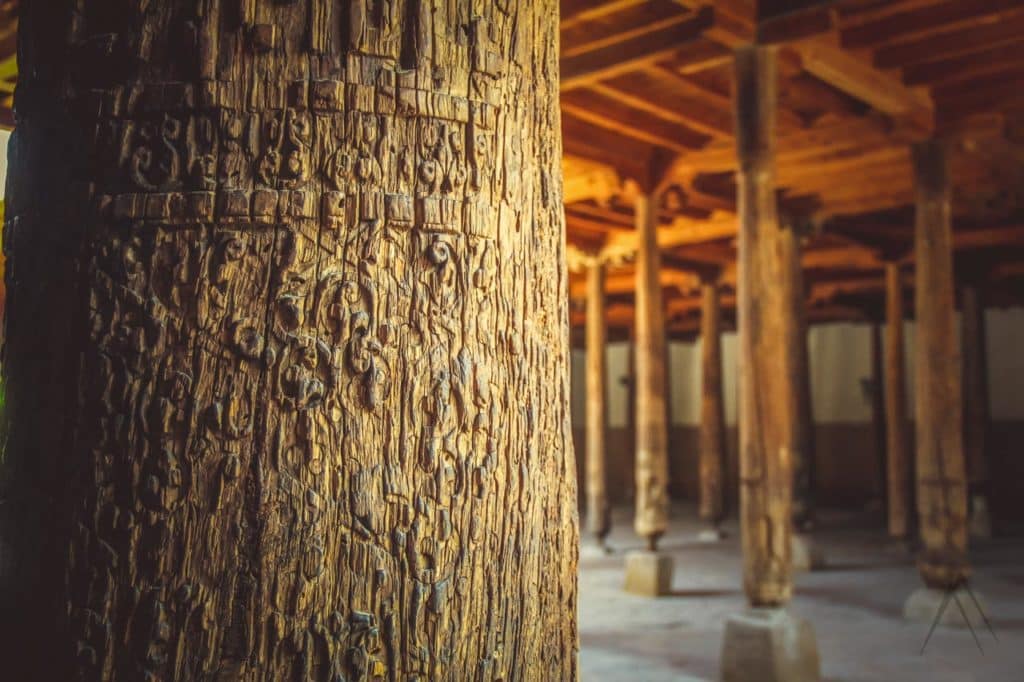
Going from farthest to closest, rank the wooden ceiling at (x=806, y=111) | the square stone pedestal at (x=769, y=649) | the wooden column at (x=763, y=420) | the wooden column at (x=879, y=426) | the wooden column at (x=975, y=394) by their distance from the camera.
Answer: the wooden column at (x=879, y=426) → the wooden column at (x=975, y=394) → the wooden ceiling at (x=806, y=111) → the wooden column at (x=763, y=420) → the square stone pedestal at (x=769, y=649)

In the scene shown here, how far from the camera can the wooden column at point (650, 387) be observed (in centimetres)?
895

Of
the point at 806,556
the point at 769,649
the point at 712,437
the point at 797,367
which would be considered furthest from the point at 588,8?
the point at 712,437

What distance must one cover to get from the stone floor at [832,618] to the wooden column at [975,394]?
1157 millimetres

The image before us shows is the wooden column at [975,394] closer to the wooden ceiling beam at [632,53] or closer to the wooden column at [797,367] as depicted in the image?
the wooden column at [797,367]

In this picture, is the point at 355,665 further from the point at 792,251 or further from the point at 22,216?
the point at 792,251

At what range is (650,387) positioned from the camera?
9047mm

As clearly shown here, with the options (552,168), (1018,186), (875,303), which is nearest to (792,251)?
(1018,186)

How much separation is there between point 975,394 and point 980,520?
1624mm

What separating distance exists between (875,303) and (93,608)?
1688 centimetres

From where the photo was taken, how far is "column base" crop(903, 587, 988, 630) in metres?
7.18

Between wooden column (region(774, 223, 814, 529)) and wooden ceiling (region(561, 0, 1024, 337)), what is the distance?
33 centimetres

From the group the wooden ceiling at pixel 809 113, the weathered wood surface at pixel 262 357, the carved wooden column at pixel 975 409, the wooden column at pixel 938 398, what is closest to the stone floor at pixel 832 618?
the wooden column at pixel 938 398

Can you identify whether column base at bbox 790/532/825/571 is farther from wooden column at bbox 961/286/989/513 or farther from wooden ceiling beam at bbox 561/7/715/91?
wooden ceiling beam at bbox 561/7/715/91

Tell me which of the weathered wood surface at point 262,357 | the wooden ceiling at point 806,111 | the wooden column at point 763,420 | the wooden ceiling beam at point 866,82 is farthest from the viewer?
the wooden ceiling beam at point 866,82
